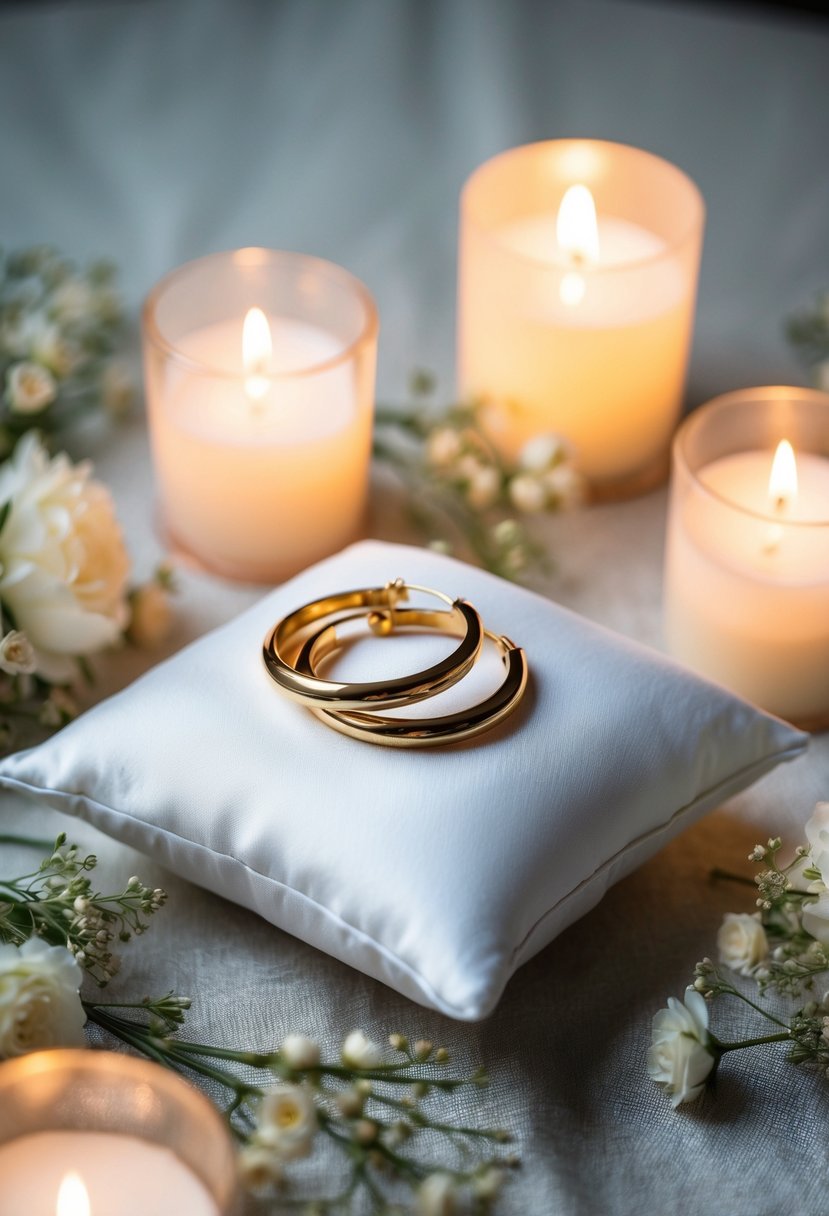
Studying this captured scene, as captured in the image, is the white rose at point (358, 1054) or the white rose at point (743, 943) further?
the white rose at point (743, 943)

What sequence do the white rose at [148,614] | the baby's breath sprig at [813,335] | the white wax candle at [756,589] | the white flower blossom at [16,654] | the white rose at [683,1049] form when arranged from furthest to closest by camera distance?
the baby's breath sprig at [813,335] < the white rose at [148,614] < the white wax candle at [756,589] < the white flower blossom at [16,654] < the white rose at [683,1049]

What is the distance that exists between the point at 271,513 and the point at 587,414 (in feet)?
1.03

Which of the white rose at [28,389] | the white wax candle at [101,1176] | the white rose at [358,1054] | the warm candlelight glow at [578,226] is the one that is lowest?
the white wax candle at [101,1176]

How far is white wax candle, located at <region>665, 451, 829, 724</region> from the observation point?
1007mm

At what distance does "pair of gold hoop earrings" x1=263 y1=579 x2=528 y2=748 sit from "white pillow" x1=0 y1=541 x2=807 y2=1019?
11 mm

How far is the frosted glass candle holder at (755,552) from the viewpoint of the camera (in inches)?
39.8

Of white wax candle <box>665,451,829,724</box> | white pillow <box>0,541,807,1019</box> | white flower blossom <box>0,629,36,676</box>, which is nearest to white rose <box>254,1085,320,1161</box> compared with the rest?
white pillow <box>0,541,807,1019</box>

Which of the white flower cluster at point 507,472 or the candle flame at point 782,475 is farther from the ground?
the candle flame at point 782,475

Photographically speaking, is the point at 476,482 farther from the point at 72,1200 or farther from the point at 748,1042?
the point at 72,1200

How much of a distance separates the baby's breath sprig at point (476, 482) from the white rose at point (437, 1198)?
0.60 m

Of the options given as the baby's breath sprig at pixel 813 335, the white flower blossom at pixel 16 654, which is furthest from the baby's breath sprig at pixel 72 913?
the baby's breath sprig at pixel 813 335

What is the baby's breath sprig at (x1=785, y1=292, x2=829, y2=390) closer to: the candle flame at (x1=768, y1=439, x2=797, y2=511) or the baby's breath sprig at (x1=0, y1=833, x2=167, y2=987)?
the candle flame at (x1=768, y1=439, x2=797, y2=511)

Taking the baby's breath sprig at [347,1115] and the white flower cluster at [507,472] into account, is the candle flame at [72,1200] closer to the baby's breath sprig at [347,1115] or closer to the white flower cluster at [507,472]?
the baby's breath sprig at [347,1115]

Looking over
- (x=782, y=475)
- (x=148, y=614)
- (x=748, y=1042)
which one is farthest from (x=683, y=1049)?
(x=148, y=614)
